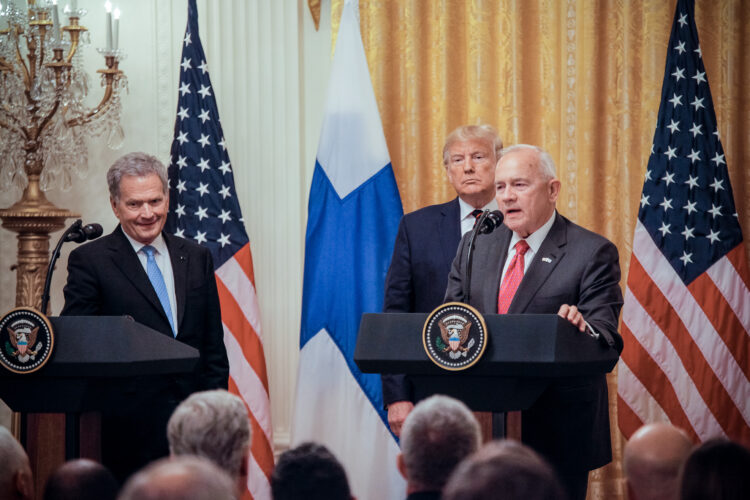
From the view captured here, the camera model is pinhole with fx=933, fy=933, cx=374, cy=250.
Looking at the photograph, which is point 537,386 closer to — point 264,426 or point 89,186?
point 264,426

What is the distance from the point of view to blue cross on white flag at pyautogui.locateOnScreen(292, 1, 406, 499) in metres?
4.87

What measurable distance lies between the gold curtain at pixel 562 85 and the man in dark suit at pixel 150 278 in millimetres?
1920

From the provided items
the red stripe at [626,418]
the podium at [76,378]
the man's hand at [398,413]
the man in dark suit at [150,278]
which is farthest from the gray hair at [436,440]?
the red stripe at [626,418]

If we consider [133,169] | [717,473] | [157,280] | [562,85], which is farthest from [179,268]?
[562,85]

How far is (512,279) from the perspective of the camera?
10.2 ft

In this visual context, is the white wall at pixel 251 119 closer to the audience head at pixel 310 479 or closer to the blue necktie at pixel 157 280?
the blue necktie at pixel 157 280

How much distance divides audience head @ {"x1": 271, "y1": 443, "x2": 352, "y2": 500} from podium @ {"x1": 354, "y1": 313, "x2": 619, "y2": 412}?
0.83m

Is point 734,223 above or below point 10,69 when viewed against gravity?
below

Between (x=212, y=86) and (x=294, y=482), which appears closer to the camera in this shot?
(x=294, y=482)

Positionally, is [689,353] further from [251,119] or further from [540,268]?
[251,119]

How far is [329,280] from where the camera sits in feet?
16.1

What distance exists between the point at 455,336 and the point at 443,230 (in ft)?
5.51

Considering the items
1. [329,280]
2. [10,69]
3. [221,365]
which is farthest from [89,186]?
[221,365]

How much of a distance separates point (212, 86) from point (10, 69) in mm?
1067
